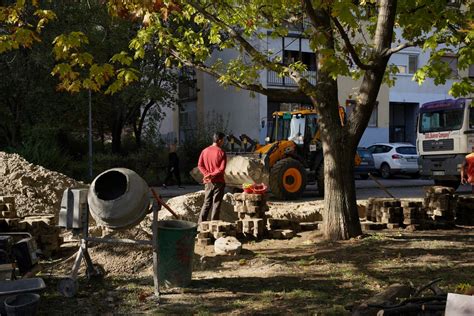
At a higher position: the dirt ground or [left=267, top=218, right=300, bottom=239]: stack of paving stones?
[left=267, top=218, right=300, bottom=239]: stack of paving stones

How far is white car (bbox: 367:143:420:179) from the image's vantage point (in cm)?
2688

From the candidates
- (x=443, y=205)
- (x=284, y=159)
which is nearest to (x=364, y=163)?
(x=284, y=159)

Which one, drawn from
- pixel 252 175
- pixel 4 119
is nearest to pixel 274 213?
pixel 252 175

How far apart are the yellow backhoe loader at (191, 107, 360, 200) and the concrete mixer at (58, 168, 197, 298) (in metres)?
9.22

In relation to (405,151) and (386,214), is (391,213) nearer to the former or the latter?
(386,214)

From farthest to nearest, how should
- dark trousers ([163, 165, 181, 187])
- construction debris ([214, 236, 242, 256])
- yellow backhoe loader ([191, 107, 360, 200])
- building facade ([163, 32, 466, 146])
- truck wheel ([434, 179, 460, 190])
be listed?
building facade ([163, 32, 466, 146]), dark trousers ([163, 165, 181, 187]), truck wheel ([434, 179, 460, 190]), yellow backhoe loader ([191, 107, 360, 200]), construction debris ([214, 236, 242, 256])

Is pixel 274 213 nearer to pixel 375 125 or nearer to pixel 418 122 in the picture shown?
pixel 418 122

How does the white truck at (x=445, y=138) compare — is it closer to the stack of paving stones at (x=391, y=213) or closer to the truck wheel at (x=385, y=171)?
the truck wheel at (x=385, y=171)

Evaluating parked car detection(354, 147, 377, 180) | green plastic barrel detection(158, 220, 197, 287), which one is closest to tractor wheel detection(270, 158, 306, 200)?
parked car detection(354, 147, 377, 180)

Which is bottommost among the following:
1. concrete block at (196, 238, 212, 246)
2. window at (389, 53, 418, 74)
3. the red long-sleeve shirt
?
concrete block at (196, 238, 212, 246)

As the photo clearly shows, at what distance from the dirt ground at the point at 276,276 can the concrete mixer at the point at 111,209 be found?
0.32 m

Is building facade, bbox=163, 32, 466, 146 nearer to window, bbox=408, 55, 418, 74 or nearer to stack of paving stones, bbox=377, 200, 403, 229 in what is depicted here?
window, bbox=408, 55, 418, 74

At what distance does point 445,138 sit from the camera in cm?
1881

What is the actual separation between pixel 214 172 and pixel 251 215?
1.01 meters
